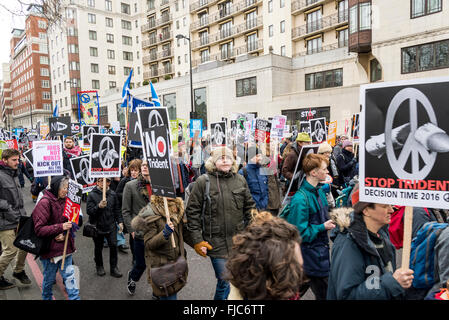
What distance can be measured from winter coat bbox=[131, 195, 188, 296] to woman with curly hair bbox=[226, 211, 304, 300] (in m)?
1.78

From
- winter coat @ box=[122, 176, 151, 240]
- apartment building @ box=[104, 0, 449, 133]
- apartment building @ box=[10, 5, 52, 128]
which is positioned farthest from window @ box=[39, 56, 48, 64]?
winter coat @ box=[122, 176, 151, 240]

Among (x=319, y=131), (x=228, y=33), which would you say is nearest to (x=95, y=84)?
(x=228, y=33)

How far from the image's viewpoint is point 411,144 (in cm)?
210

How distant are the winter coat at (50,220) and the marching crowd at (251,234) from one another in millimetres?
12

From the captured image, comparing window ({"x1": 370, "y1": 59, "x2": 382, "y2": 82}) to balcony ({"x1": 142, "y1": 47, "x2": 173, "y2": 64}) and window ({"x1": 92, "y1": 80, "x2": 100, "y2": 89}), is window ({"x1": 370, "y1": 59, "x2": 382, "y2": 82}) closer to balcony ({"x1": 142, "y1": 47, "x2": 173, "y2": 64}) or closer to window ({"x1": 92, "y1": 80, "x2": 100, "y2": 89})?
balcony ({"x1": 142, "y1": 47, "x2": 173, "y2": 64})

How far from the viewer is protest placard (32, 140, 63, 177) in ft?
18.8

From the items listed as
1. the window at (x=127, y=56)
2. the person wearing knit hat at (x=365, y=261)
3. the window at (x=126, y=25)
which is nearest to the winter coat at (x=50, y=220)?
the person wearing knit hat at (x=365, y=261)

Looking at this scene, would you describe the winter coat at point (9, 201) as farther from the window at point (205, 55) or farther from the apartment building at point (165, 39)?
the apartment building at point (165, 39)

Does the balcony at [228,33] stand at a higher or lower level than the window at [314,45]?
higher

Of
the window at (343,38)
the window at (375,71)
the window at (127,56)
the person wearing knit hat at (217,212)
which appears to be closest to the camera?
the person wearing knit hat at (217,212)

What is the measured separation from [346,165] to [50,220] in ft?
21.2

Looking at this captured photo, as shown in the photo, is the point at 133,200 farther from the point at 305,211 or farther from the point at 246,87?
the point at 246,87

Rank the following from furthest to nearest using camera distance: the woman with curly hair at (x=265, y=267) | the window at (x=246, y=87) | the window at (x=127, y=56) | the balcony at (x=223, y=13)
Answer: the window at (x=127, y=56) → the balcony at (x=223, y=13) → the window at (x=246, y=87) → the woman with curly hair at (x=265, y=267)

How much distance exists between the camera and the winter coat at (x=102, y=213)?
5090 millimetres
